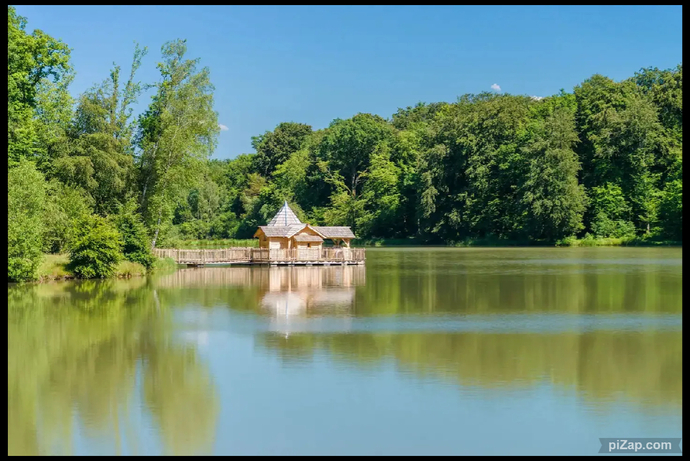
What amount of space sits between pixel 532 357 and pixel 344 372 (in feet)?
11.7

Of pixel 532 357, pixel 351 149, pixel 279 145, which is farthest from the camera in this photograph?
pixel 279 145

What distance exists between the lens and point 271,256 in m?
42.3

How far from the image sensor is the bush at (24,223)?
27016 millimetres

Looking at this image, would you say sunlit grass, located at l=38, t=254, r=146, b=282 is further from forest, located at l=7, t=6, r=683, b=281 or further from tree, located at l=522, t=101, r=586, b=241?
tree, located at l=522, t=101, r=586, b=241

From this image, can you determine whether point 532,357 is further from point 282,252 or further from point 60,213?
point 282,252

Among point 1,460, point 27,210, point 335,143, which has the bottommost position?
point 1,460

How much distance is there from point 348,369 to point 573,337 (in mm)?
5547

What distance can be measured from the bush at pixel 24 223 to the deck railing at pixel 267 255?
12303mm

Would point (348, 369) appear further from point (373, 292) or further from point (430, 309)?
point (373, 292)

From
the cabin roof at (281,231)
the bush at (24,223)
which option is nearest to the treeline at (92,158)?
the bush at (24,223)

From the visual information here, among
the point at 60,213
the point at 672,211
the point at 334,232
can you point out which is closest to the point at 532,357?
the point at 60,213

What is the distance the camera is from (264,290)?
27.5m

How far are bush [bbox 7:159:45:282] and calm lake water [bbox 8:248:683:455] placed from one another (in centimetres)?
288

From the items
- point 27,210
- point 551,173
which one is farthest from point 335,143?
point 27,210
